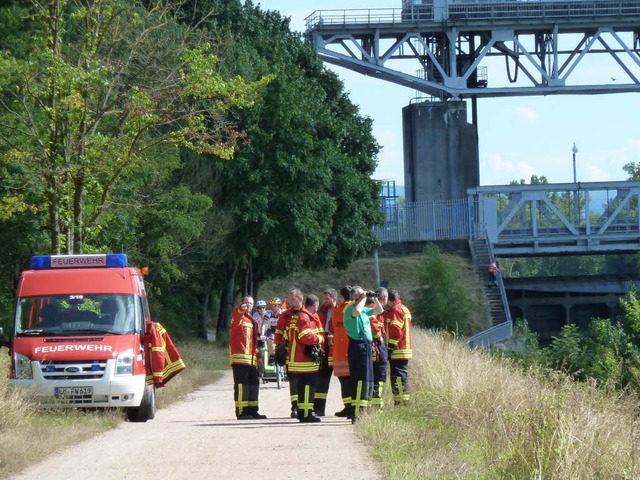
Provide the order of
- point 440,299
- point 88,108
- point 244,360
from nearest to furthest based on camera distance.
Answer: point 244,360 → point 88,108 → point 440,299

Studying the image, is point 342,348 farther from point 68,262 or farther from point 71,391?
point 68,262

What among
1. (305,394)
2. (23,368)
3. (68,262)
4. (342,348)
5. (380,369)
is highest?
(68,262)

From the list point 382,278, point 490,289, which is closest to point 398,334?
point 490,289

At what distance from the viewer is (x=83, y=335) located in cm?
1869

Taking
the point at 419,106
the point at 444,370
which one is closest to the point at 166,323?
the point at 419,106

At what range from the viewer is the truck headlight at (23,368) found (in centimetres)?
1817

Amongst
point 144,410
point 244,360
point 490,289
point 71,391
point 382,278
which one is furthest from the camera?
point 382,278

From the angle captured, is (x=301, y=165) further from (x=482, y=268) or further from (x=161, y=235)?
(x=482, y=268)

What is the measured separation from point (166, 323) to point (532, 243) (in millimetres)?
25426

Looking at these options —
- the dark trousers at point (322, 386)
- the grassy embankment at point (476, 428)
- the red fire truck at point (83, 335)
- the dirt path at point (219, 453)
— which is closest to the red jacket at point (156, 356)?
the red fire truck at point (83, 335)

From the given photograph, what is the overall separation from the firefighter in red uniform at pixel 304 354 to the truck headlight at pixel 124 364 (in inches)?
95.9

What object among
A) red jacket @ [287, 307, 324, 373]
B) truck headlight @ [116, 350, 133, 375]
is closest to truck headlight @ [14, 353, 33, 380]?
truck headlight @ [116, 350, 133, 375]

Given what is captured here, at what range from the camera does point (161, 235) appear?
35688 mm

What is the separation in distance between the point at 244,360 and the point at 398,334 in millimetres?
2370
